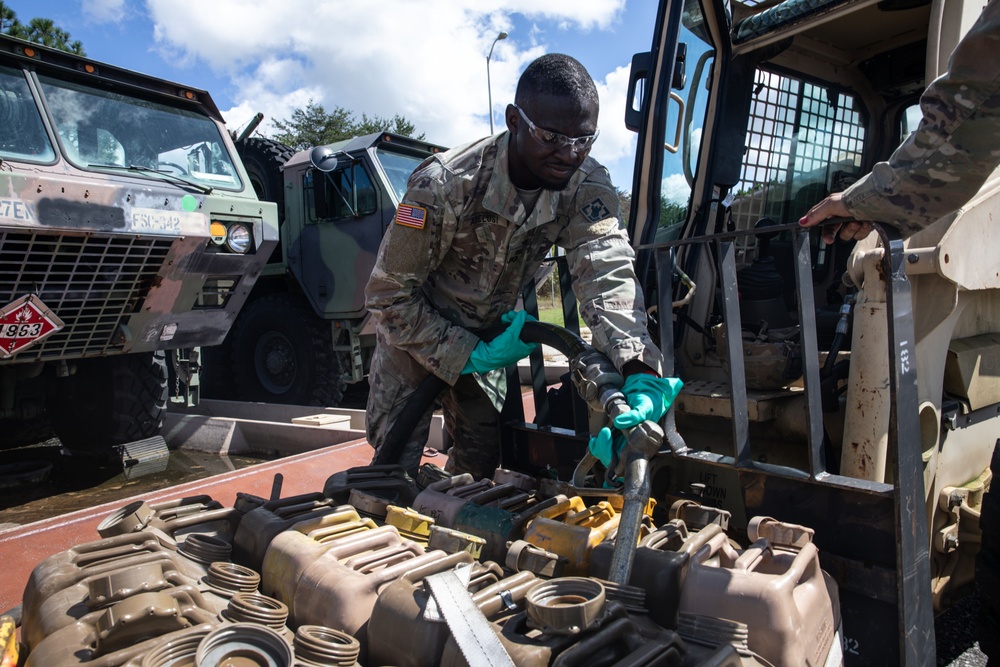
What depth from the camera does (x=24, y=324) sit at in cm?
391

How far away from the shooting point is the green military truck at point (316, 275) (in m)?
6.94

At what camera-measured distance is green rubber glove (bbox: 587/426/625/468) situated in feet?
6.32

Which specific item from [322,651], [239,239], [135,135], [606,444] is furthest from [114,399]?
[322,651]

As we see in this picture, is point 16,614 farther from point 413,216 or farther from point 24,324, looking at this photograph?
point 24,324

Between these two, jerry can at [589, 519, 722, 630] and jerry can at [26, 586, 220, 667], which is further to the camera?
jerry can at [589, 519, 722, 630]

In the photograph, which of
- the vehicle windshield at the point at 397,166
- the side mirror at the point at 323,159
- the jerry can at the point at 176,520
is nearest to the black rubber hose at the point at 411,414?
the jerry can at the point at 176,520

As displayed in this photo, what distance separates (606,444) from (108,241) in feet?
11.0

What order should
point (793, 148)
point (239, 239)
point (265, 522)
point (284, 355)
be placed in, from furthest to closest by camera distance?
point (284, 355) < point (239, 239) < point (793, 148) < point (265, 522)

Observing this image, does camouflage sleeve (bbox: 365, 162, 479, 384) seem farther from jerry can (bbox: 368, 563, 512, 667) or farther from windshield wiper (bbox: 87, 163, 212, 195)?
windshield wiper (bbox: 87, 163, 212, 195)

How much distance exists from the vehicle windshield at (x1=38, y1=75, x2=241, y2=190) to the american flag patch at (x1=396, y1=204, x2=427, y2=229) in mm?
2864

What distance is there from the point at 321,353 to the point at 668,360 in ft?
18.4

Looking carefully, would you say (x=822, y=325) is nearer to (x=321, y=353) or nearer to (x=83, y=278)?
(x=83, y=278)

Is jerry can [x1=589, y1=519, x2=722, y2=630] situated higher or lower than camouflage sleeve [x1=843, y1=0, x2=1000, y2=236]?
→ lower

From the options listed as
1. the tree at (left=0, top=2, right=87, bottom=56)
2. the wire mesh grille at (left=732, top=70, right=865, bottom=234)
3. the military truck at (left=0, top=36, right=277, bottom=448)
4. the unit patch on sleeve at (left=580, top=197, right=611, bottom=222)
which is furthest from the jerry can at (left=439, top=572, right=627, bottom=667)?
the tree at (left=0, top=2, right=87, bottom=56)
